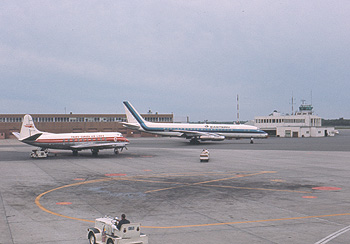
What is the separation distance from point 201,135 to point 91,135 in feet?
122

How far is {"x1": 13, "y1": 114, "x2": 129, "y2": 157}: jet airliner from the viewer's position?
61.6m

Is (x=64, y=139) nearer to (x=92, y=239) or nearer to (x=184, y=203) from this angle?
(x=184, y=203)

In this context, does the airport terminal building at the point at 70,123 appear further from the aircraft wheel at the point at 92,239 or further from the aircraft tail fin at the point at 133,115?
the aircraft wheel at the point at 92,239

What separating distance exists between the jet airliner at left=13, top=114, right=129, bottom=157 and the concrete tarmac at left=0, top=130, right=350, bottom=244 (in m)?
13.0

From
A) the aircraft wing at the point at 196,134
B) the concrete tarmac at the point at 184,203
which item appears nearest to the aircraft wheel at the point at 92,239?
the concrete tarmac at the point at 184,203

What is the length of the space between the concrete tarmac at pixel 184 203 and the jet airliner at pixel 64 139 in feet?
42.6

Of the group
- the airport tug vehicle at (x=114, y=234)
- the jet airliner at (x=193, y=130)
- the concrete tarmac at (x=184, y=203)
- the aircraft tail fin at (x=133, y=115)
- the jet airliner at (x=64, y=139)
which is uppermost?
the aircraft tail fin at (x=133, y=115)

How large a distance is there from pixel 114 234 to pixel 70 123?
132804mm

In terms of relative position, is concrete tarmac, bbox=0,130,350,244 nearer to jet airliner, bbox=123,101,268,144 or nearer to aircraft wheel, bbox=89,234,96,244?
aircraft wheel, bbox=89,234,96,244

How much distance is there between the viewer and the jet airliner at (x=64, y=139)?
202 ft

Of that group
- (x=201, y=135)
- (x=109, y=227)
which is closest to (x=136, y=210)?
(x=109, y=227)

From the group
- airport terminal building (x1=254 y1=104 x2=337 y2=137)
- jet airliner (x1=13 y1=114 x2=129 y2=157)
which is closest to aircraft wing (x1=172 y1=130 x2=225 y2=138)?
jet airliner (x1=13 y1=114 x2=129 y2=157)

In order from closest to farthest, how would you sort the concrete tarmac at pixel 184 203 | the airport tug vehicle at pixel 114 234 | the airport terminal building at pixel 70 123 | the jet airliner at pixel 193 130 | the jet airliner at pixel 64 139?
1. the airport tug vehicle at pixel 114 234
2. the concrete tarmac at pixel 184 203
3. the jet airliner at pixel 64 139
4. the jet airliner at pixel 193 130
5. the airport terminal building at pixel 70 123

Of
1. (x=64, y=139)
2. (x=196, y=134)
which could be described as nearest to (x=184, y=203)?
(x=64, y=139)
